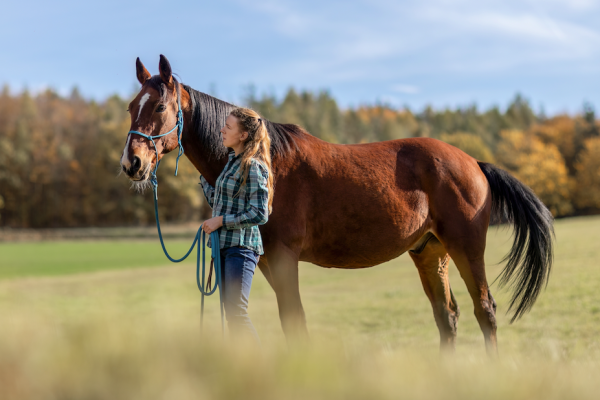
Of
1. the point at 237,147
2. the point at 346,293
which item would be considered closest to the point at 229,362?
the point at 237,147

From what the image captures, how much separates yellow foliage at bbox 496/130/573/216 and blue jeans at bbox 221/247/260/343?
2470 inches

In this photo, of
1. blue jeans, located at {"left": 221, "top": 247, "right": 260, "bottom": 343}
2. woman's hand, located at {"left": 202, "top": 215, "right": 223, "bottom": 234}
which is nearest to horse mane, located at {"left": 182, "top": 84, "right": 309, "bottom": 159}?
woman's hand, located at {"left": 202, "top": 215, "right": 223, "bottom": 234}

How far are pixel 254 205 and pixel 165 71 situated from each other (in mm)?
1465

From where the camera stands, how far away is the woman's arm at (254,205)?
11.7 ft

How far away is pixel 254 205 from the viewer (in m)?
3.58

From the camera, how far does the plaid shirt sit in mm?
3590

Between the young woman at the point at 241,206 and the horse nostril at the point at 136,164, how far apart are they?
0.63 meters

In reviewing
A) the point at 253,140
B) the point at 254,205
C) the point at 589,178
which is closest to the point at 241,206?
the point at 254,205

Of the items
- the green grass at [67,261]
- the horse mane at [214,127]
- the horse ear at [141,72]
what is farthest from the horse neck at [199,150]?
the green grass at [67,261]

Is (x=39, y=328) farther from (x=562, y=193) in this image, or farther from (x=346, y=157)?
(x=562, y=193)

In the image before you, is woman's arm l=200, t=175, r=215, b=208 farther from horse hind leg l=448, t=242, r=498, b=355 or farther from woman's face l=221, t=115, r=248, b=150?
horse hind leg l=448, t=242, r=498, b=355

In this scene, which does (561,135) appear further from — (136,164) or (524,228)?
(136,164)

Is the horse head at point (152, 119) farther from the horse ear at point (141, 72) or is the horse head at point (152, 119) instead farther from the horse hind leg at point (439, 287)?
the horse hind leg at point (439, 287)

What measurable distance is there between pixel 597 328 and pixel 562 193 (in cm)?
6278
